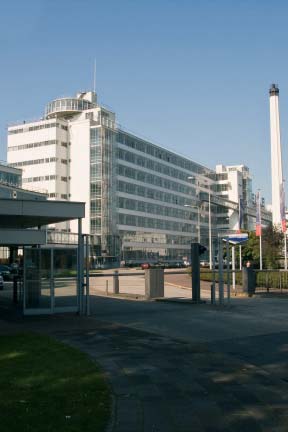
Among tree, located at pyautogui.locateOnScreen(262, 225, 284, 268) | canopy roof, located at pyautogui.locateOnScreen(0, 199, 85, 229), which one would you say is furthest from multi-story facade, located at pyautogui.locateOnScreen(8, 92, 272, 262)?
canopy roof, located at pyautogui.locateOnScreen(0, 199, 85, 229)

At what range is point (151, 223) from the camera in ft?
347

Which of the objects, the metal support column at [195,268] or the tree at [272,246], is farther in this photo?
the tree at [272,246]

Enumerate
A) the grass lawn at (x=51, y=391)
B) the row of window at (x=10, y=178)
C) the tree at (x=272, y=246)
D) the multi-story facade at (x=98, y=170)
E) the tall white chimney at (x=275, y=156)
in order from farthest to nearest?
the multi-story facade at (x=98, y=170) < the row of window at (x=10, y=178) < the tall white chimney at (x=275, y=156) < the tree at (x=272, y=246) < the grass lawn at (x=51, y=391)

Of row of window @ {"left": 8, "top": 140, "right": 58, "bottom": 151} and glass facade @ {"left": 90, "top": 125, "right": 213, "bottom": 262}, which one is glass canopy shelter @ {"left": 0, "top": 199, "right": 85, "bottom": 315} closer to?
glass facade @ {"left": 90, "top": 125, "right": 213, "bottom": 262}

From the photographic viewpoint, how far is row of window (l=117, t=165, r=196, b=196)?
320 feet

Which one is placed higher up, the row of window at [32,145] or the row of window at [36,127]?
the row of window at [36,127]

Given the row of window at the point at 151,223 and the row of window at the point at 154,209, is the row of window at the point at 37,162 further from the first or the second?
the row of window at the point at 151,223

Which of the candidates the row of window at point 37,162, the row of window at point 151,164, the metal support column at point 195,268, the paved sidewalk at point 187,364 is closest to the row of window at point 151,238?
the row of window at point 151,164

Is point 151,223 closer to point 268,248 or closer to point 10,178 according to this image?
point 10,178

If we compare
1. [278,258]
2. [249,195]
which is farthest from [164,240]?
[278,258]

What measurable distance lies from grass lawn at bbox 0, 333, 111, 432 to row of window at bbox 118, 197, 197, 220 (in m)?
85.1

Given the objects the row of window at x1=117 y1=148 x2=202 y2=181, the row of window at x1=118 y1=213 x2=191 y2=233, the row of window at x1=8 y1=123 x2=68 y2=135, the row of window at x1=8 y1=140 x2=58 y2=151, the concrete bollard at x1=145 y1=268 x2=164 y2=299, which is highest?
the row of window at x1=8 y1=123 x2=68 y2=135

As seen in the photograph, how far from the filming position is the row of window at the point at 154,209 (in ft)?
319

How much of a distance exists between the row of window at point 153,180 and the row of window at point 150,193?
1517 mm
